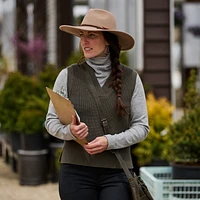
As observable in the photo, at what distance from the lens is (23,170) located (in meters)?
→ 8.48

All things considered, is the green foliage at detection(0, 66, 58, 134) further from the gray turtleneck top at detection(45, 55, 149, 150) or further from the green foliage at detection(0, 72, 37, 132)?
the gray turtleneck top at detection(45, 55, 149, 150)

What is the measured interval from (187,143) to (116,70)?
2.07 metres

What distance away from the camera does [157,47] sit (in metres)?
9.16

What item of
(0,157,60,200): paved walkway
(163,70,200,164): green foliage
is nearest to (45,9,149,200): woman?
(163,70,200,164): green foliage

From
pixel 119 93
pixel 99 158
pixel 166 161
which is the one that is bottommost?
A: pixel 166 161

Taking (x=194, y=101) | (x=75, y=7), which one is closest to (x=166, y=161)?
(x=194, y=101)

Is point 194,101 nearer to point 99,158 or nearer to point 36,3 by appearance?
point 99,158

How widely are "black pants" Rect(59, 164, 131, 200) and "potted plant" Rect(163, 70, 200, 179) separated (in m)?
1.95

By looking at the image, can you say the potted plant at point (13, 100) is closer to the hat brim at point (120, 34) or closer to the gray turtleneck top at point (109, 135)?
the hat brim at point (120, 34)

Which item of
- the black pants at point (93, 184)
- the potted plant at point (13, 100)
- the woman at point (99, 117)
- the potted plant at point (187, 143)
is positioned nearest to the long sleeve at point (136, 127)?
the woman at point (99, 117)

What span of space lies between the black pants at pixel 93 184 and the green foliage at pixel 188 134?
209cm

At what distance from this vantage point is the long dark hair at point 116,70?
3.52 meters

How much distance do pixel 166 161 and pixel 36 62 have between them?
713 cm

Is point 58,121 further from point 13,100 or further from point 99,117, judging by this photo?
point 13,100
